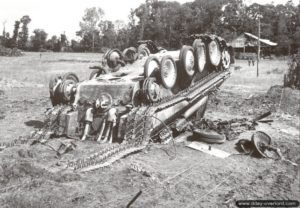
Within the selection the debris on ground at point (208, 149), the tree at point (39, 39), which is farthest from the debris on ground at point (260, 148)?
the tree at point (39, 39)

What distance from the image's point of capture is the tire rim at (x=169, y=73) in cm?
1257

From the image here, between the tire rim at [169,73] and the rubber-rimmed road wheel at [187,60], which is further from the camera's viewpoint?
the rubber-rimmed road wheel at [187,60]

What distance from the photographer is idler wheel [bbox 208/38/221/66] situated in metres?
15.0

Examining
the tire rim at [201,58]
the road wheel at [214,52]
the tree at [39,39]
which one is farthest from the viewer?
the tree at [39,39]

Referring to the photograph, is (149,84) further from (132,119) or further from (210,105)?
(210,105)

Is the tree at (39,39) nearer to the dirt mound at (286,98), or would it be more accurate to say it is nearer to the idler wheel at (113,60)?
the dirt mound at (286,98)

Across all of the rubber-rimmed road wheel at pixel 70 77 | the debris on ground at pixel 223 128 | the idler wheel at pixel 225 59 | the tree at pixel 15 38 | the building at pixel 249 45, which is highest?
the tree at pixel 15 38

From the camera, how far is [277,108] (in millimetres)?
18031

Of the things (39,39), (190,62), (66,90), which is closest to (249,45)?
(190,62)

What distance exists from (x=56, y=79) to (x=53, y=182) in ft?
19.7

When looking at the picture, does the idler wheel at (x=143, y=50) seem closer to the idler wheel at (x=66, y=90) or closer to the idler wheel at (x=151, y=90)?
the idler wheel at (x=66, y=90)

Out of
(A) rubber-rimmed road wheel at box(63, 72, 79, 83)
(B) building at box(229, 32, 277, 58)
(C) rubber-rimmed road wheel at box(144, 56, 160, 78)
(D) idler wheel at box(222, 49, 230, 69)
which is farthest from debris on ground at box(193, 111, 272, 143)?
(B) building at box(229, 32, 277, 58)

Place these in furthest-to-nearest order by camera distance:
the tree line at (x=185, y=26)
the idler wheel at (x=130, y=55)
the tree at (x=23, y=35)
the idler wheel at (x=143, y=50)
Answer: the tree at (x=23, y=35), the tree line at (x=185, y=26), the idler wheel at (x=143, y=50), the idler wheel at (x=130, y=55)

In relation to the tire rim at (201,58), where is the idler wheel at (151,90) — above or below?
below
